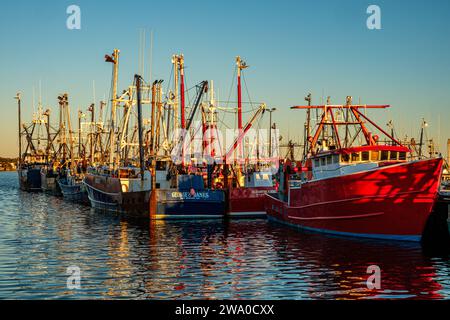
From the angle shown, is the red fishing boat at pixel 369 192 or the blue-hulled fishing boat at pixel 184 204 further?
the blue-hulled fishing boat at pixel 184 204

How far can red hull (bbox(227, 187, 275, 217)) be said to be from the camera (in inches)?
2127

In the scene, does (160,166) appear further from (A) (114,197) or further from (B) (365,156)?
(B) (365,156)

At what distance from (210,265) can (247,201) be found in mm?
27918

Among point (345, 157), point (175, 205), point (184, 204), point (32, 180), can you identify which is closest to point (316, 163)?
point (345, 157)

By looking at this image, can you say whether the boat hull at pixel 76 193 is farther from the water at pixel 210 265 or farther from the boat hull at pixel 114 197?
the water at pixel 210 265

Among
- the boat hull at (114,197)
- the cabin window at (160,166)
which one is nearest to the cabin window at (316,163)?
the boat hull at (114,197)

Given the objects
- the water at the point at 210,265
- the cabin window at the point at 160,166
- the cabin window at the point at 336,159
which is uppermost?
the cabin window at the point at 336,159

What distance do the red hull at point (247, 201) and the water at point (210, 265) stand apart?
33.0 feet

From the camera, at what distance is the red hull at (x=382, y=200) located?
3278 cm

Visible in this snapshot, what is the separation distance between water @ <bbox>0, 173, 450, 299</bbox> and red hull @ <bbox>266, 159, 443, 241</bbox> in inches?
49.1

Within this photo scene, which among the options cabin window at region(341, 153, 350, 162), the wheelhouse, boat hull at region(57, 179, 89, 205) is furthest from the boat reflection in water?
boat hull at region(57, 179, 89, 205)

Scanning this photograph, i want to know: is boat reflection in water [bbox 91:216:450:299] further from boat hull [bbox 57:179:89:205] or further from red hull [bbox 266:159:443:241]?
boat hull [bbox 57:179:89:205]

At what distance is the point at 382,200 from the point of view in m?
34.1
